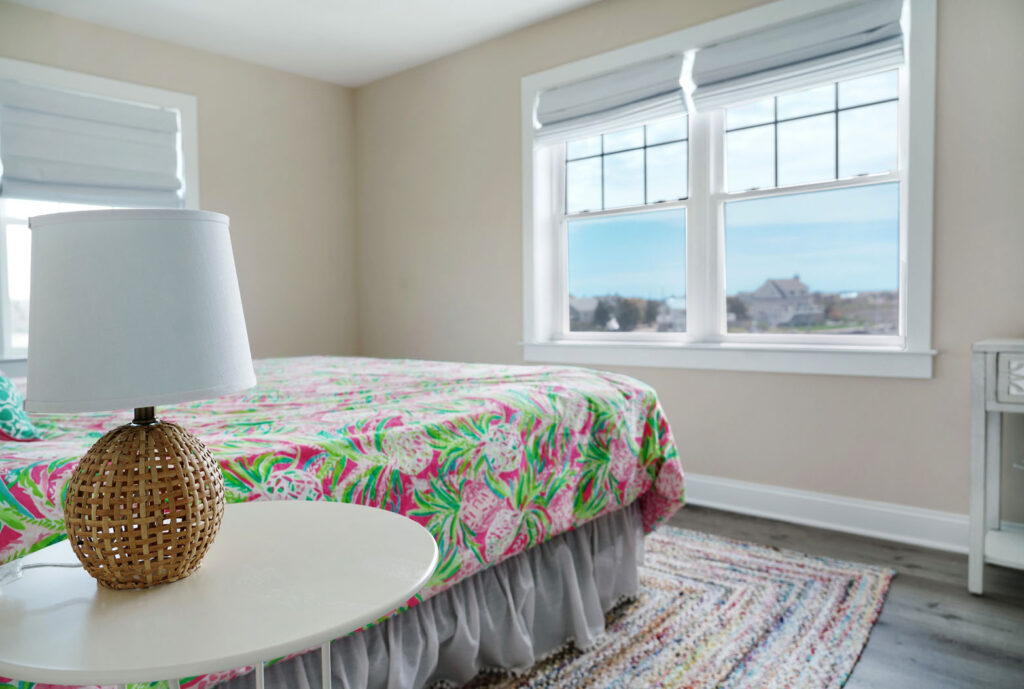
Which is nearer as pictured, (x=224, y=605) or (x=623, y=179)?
(x=224, y=605)

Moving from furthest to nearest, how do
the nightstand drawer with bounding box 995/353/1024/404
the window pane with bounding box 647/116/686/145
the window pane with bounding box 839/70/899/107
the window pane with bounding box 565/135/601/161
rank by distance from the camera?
1. the window pane with bounding box 565/135/601/161
2. the window pane with bounding box 647/116/686/145
3. the window pane with bounding box 839/70/899/107
4. the nightstand drawer with bounding box 995/353/1024/404

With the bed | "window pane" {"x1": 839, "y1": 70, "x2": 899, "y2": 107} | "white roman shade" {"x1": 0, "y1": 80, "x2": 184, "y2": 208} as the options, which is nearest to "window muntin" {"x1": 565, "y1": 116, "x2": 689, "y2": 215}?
"window pane" {"x1": 839, "y1": 70, "x2": 899, "y2": 107}

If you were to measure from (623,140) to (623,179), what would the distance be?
0.20 m

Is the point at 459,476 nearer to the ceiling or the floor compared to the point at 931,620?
nearer to the ceiling

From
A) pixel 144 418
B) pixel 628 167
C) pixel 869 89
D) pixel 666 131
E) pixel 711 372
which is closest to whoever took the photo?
pixel 144 418

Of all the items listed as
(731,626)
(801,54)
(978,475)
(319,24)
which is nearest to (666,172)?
(801,54)

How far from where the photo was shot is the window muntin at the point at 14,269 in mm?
3346

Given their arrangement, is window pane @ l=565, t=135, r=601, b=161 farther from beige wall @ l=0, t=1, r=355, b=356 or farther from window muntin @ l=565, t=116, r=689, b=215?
beige wall @ l=0, t=1, r=355, b=356

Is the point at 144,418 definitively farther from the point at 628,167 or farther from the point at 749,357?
the point at 628,167

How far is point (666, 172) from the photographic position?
133 inches

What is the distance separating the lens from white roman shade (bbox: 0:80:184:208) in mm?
3328

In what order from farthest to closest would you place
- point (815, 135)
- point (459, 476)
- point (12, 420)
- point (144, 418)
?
point (815, 135) → point (459, 476) → point (12, 420) → point (144, 418)

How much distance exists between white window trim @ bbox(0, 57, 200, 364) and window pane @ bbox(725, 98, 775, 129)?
9.93ft

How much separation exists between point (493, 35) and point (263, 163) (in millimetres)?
1684
